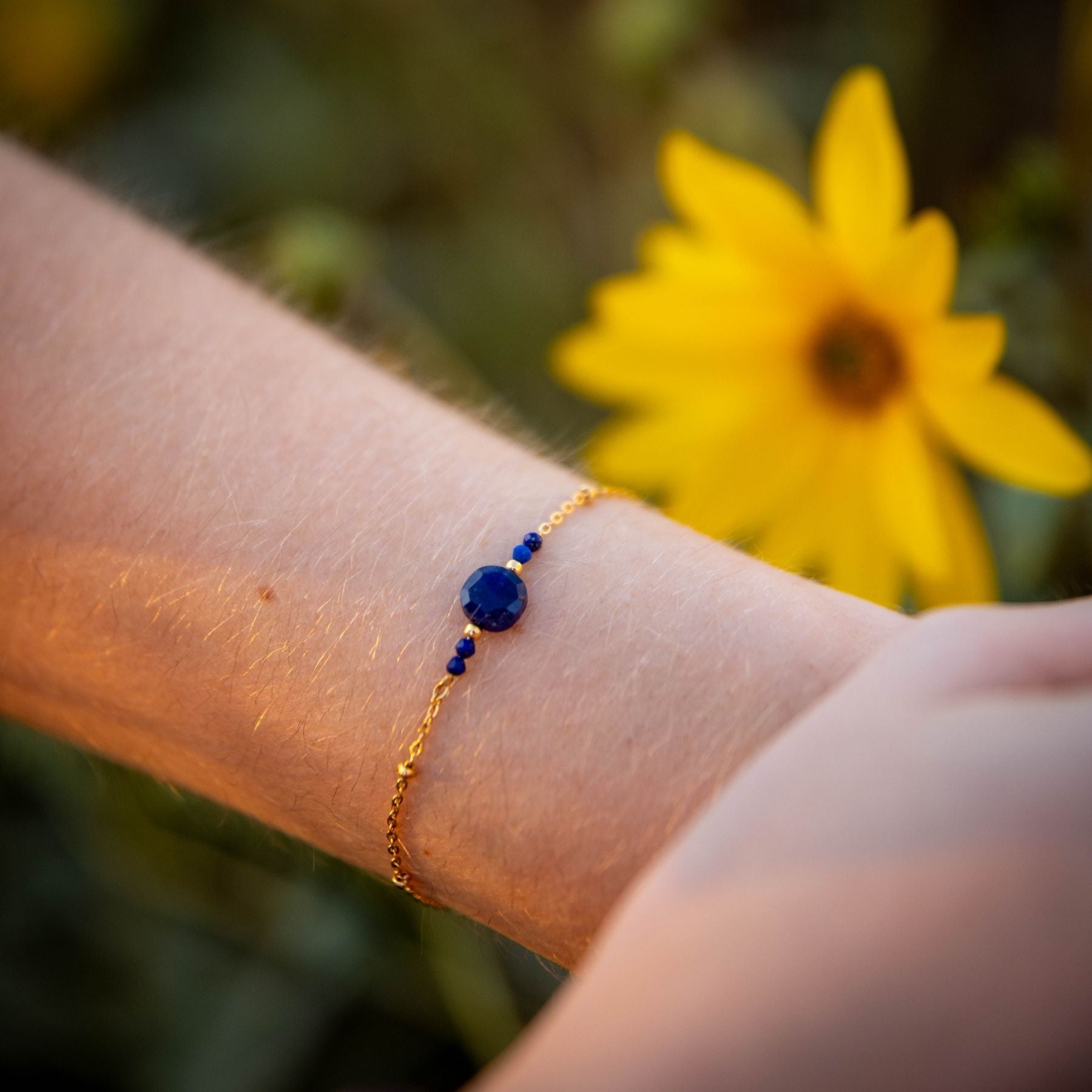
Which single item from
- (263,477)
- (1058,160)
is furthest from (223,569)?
(1058,160)

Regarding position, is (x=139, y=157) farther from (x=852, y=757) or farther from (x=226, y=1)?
(x=852, y=757)

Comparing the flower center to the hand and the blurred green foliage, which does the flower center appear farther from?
the hand

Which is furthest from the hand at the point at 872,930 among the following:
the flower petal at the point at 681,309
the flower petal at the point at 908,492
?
the flower petal at the point at 681,309

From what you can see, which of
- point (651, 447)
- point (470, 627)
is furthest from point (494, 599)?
point (651, 447)

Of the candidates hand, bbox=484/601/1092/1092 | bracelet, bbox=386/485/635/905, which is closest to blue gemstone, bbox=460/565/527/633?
bracelet, bbox=386/485/635/905

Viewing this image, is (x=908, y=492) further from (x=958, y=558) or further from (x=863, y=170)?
(x=863, y=170)
